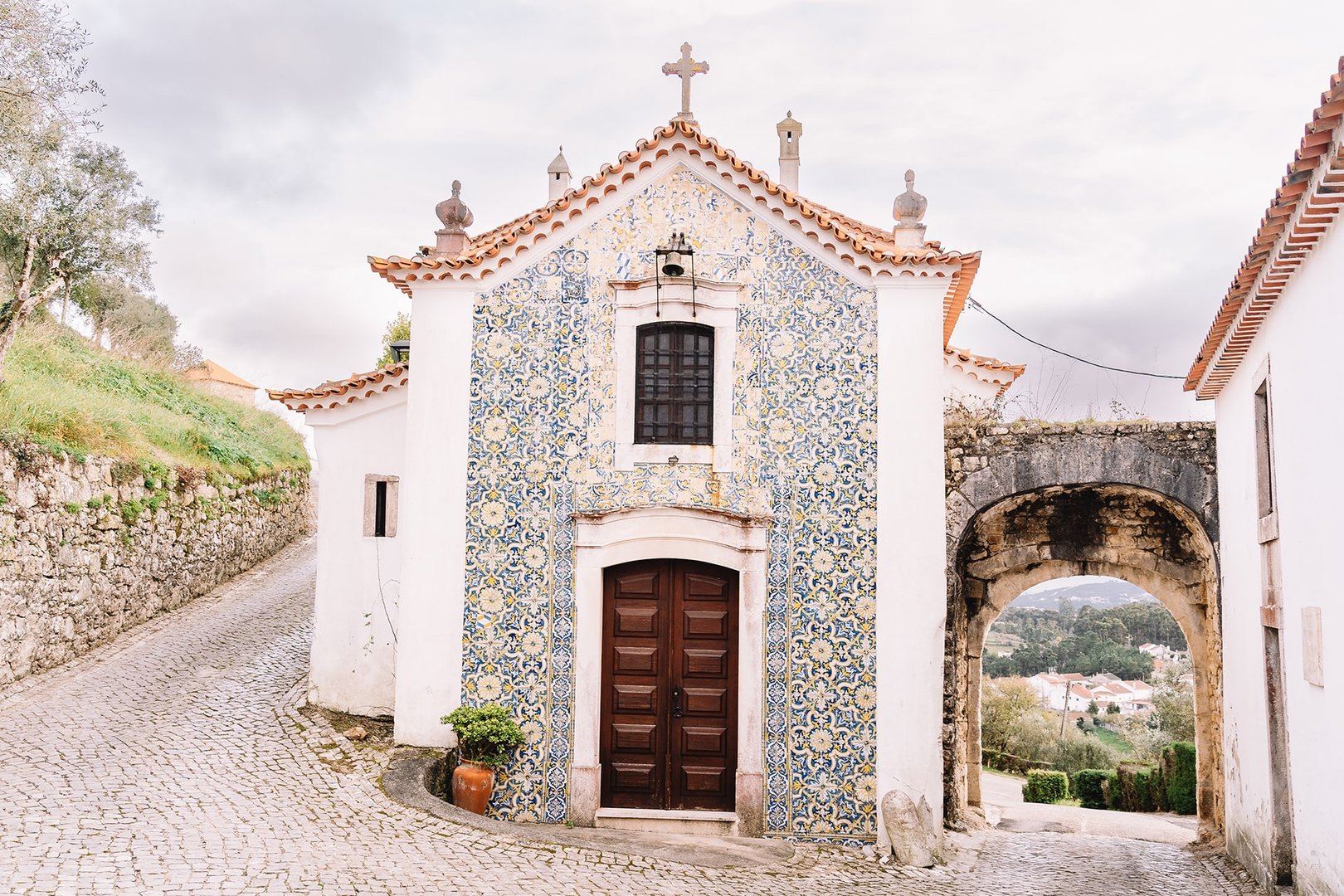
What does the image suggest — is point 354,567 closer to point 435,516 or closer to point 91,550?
point 435,516

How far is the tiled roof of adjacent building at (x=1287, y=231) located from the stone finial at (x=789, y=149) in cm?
559

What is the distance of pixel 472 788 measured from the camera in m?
8.69

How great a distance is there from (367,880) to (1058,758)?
1240 inches

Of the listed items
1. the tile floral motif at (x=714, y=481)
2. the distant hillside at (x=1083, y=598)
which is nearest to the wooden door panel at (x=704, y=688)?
the tile floral motif at (x=714, y=481)

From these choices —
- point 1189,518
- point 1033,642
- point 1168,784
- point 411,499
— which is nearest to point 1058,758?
point 1168,784

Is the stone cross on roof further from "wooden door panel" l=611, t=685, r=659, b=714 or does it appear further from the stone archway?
"wooden door panel" l=611, t=685, r=659, b=714

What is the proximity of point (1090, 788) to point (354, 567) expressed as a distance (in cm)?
2168

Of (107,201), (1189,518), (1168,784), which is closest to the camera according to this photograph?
(1189,518)

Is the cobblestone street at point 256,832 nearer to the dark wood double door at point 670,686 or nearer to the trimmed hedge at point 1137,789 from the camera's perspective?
the dark wood double door at point 670,686

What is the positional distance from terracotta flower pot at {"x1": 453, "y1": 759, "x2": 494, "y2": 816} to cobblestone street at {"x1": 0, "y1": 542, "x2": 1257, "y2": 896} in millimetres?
745

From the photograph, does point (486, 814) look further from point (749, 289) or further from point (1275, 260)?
point (1275, 260)

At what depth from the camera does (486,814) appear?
903 centimetres

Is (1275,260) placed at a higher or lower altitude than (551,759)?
higher

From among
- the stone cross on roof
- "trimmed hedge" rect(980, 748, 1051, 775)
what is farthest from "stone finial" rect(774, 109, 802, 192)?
"trimmed hedge" rect(980, 748, 1051, 775)
